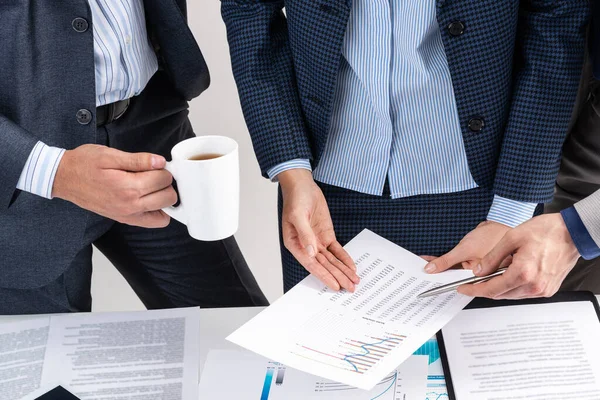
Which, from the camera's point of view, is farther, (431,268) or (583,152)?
(583,152)

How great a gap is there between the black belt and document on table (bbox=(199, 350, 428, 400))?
53cm

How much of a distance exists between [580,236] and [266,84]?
60 centimetres

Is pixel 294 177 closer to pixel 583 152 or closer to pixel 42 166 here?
pixel 42 166

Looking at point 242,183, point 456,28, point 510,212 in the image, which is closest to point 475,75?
point 456,28

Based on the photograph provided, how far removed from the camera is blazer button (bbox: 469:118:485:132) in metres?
1.29

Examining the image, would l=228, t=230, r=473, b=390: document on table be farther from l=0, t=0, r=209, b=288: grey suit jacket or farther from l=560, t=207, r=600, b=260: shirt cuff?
l=0, t=0, r=209, b=288: grey suit jacket

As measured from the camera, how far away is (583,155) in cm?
151

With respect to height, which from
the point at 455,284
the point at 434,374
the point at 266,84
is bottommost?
the point at 434,374

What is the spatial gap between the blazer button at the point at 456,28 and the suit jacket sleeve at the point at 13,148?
0.70 meters

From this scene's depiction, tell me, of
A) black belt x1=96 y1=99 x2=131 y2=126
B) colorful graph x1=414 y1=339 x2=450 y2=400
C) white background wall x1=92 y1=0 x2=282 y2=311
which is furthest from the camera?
white background wall x1=92 y1=0 x2=282 y2=311

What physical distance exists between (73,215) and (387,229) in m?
0.61

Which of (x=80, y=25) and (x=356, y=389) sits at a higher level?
(x=80, y=25)

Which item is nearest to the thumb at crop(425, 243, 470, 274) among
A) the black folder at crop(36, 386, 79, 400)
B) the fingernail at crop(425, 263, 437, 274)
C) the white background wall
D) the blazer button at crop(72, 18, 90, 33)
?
the fingernail at crop(425, 263, 437, 274)

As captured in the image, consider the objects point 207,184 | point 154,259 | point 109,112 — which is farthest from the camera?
point 154,259
